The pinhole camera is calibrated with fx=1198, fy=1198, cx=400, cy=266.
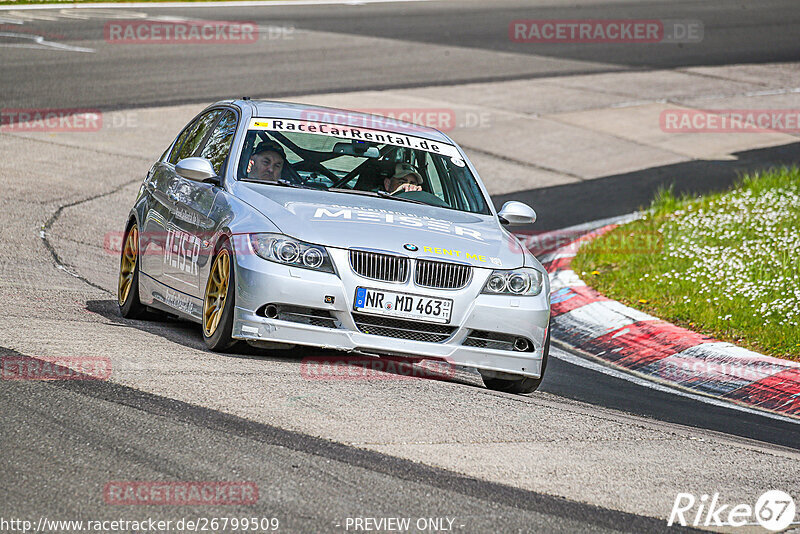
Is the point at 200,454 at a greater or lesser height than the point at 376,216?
lesser

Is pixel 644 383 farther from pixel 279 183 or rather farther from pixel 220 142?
pixel 220 142

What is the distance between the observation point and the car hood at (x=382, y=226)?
22.1 ft

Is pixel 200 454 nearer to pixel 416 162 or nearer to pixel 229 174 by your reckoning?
pixel 229 174

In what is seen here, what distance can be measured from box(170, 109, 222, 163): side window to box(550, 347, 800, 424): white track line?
121 inches

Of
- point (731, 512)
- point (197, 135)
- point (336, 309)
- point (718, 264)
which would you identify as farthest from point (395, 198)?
point (718, 264)

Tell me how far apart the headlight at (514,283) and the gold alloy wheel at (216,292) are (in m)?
1.48

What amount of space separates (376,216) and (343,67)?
51.3 feet

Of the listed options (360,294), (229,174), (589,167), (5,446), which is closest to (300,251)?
(360,294)

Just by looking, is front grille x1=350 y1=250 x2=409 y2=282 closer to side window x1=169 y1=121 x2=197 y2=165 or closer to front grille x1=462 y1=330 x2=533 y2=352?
front grille x1=462 y1=330 x2=533 y2=352

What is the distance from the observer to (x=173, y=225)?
25.6 feet

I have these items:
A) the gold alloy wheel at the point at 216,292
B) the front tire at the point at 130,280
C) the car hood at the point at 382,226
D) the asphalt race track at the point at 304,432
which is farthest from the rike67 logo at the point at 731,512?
the front tire at the point at 130,280

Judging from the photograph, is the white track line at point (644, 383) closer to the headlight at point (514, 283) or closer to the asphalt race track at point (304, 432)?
the asphalt race track at point (304, 432)

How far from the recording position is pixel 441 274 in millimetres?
6773

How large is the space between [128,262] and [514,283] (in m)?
3.10
